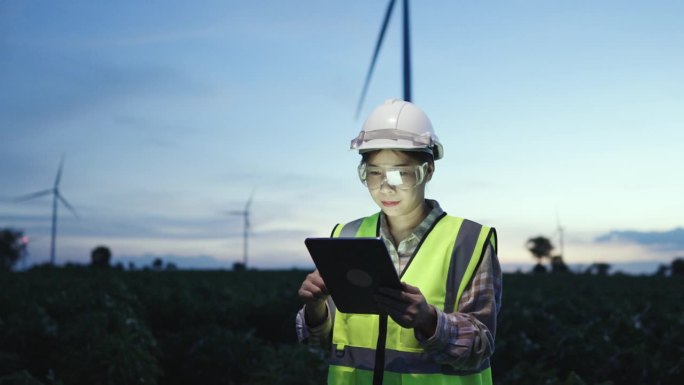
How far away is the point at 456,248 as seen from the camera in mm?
3619

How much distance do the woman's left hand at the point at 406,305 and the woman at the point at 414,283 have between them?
0.07 m

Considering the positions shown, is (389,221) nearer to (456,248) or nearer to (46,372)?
(456,248)

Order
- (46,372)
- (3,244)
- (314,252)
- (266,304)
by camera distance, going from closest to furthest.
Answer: (314,252) < (46,372) < (266,304) < (3,244)

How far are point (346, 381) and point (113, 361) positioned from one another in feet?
17.6

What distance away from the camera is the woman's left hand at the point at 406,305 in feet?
10.7

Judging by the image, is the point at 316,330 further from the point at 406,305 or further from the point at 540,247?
the point at 540,247

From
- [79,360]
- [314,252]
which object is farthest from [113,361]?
[314,252]

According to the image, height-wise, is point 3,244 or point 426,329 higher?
point 3,244

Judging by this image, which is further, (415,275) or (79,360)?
(79,360)

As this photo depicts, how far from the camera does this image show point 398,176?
370 centimetres

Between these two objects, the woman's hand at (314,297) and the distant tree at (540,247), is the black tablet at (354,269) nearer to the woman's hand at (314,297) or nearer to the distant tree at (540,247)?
the woman's hand at (314,297)

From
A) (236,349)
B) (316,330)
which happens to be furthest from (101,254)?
(316,330)

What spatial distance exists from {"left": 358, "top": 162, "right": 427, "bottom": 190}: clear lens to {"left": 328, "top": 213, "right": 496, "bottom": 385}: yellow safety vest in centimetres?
24

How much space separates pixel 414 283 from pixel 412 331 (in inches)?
8.2
